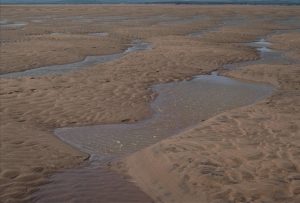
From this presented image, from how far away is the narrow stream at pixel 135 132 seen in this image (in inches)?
246

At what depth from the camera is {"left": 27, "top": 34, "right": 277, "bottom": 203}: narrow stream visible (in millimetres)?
6246

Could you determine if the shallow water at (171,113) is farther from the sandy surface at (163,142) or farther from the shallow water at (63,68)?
the shallow water at (63,68)

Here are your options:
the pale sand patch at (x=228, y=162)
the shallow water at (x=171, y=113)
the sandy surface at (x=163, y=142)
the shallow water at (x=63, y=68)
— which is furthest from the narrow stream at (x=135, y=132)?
the shallow water at (x=63, y=68)

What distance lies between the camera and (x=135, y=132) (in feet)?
29.8

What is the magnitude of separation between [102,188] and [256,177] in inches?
88.5

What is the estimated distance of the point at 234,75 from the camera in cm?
1536

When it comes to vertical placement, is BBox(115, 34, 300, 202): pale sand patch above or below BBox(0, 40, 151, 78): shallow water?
above

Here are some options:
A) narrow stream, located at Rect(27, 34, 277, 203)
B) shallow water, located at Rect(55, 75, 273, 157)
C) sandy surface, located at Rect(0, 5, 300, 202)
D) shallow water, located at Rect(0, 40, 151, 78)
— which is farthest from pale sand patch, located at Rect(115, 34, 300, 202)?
shallow water, located at Rect(0, 40, 151, 78)

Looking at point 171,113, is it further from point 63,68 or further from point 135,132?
point 63,68

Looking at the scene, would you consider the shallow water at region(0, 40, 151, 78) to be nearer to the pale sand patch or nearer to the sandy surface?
the sandy surface

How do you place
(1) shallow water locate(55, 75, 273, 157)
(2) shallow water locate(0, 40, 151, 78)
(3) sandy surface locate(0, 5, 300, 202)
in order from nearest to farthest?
(3) sandy surface locate(0, 5, 300, 202) → (1) shallow water locate(55, 75, 273, 157) → (2) shallow water locate(0, 40, 151, 78)

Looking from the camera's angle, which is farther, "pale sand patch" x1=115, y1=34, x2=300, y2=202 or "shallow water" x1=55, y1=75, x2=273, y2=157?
"shallow water" x1=55, y1=75, x2=273, y2=157

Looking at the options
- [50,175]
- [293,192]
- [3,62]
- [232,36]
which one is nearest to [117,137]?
[50,175]

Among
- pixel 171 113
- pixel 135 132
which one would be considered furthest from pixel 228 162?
pixel 171 113
